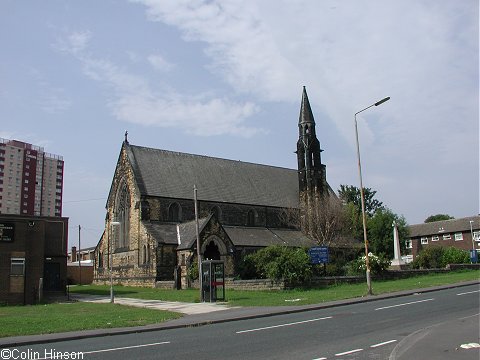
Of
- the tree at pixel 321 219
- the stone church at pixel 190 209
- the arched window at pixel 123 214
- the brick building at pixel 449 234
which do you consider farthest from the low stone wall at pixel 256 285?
the brick building at pixel 449 234

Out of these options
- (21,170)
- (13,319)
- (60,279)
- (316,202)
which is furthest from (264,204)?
(21,170)

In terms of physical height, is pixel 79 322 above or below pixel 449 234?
below

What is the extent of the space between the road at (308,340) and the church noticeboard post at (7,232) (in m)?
16.8

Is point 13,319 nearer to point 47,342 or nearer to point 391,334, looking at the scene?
point 47,342

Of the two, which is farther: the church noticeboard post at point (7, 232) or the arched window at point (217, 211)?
the arched window at point (217, 211)

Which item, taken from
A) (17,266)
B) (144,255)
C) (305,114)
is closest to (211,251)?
(144,255)

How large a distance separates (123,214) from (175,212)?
5.84 m

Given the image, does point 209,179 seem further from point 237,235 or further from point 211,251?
point 211,251

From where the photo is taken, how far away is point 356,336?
1168cm

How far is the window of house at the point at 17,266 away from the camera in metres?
27.6

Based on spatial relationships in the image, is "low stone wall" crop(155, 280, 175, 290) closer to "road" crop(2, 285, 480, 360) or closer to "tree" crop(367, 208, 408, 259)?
"road" crop(2, 285, 480, 360)

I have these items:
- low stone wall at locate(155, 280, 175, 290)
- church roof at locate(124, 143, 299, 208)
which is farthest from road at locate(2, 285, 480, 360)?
church roof at locate(124, 143, 299, 208)

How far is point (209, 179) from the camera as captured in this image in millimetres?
53031

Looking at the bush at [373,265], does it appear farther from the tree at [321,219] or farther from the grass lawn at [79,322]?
the grass lawn at [79,322]
